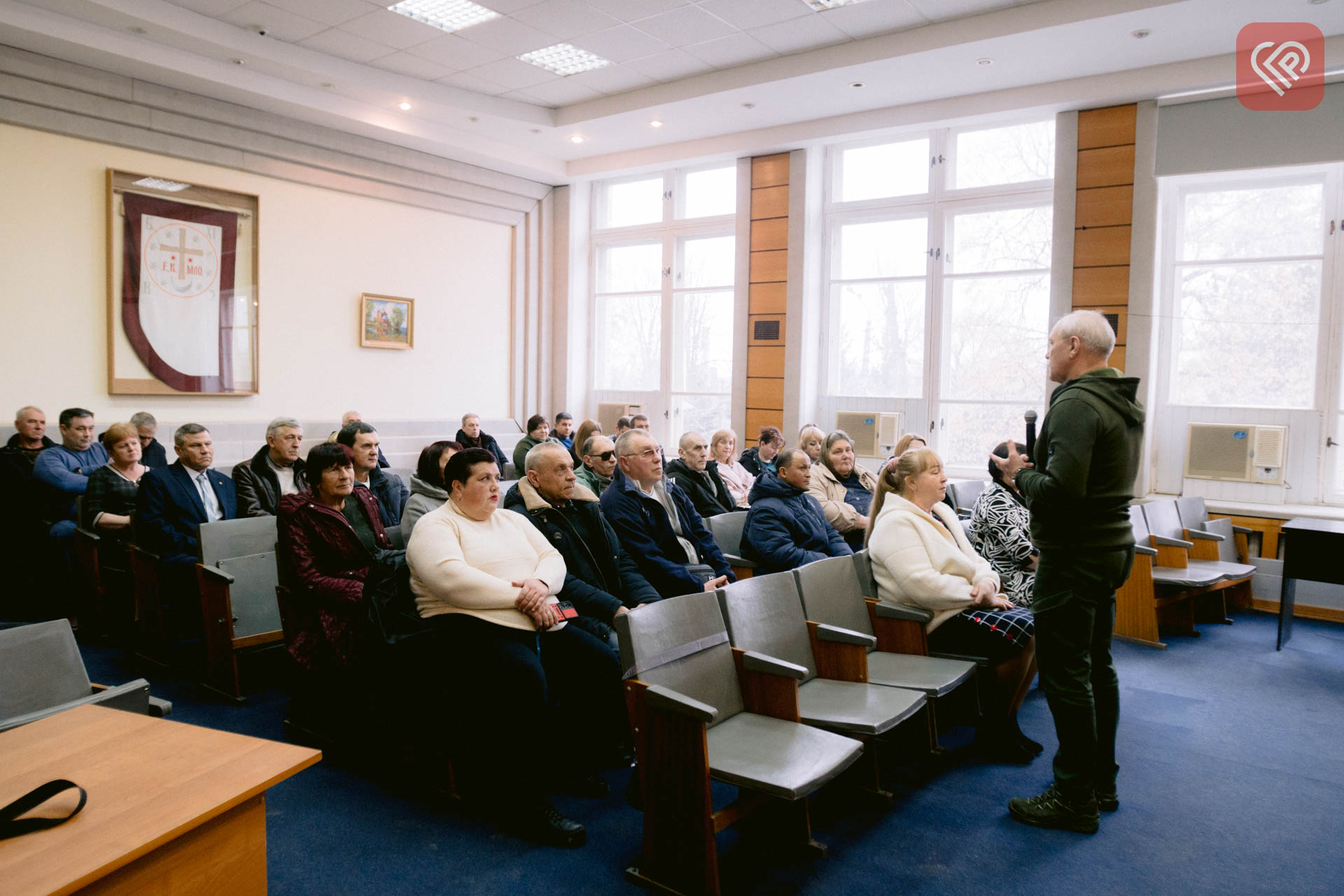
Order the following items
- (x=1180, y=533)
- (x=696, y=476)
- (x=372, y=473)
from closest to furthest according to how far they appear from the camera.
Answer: (x=372, y=473)
(x=696, y=476)
(x=1180, y=533)

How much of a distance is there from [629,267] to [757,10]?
4.03 metres

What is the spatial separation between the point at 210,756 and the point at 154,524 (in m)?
2.94

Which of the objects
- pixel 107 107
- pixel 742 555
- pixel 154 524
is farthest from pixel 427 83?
pixel 742 555

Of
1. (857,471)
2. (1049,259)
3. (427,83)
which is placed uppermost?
(427,83)

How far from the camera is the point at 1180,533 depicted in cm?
570

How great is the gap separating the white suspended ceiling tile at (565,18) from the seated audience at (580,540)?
4008mm

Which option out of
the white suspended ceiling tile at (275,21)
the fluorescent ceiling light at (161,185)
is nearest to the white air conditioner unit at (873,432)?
the white suspended ceiling tile at (275,21)

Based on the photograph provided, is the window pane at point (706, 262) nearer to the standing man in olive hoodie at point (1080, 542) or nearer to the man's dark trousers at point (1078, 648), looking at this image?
the standing man in olive hoodie at point (1080, 542)

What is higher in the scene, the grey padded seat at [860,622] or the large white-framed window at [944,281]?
the large white-framed window at [944,281]

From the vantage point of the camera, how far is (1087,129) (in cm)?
666

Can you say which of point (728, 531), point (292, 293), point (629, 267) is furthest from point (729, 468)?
point (292, 293)

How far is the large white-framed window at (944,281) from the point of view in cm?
721

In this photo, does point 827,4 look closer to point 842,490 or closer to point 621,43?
point 621,43

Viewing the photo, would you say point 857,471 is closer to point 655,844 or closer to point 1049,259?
point 1049,259
